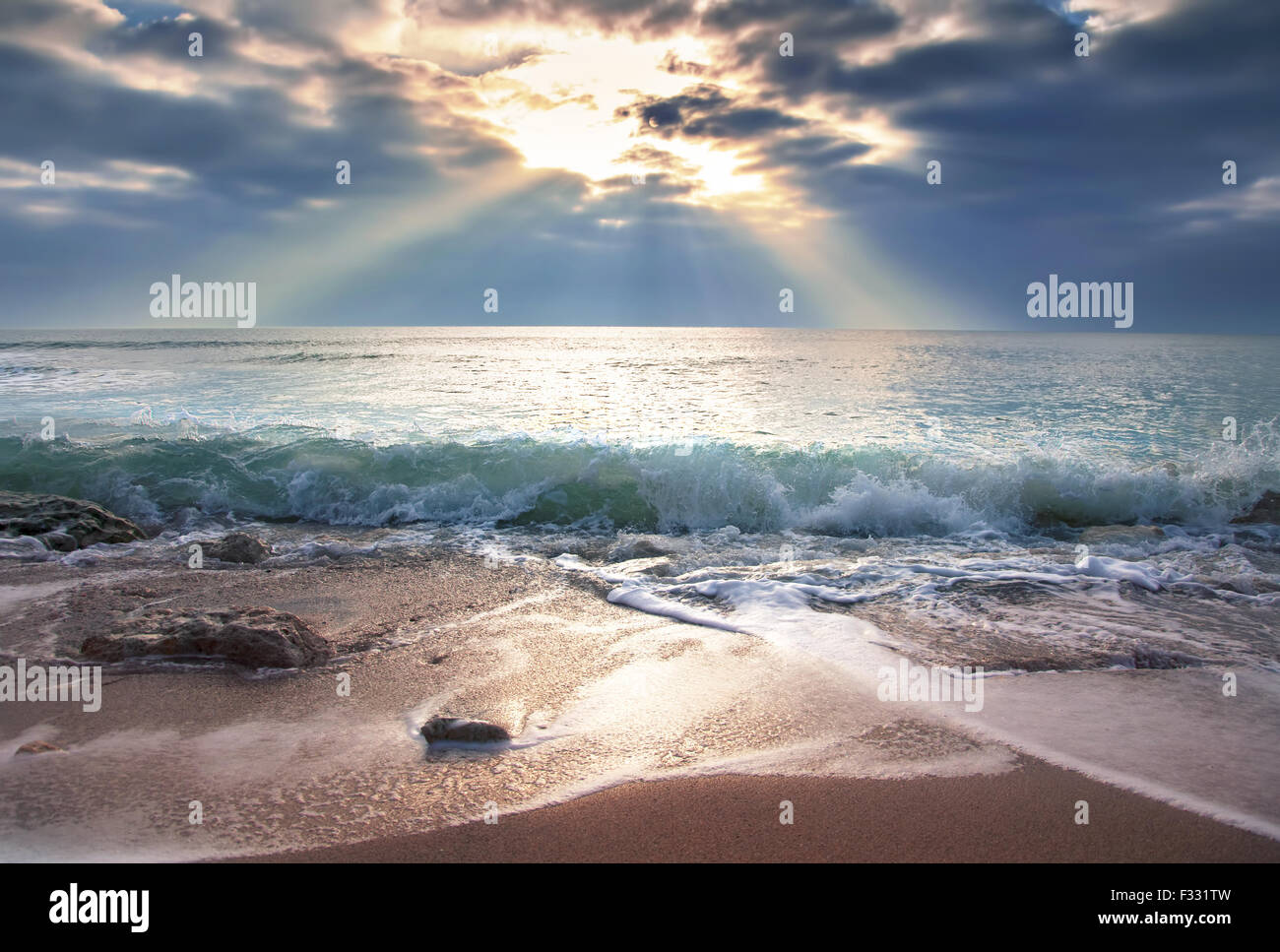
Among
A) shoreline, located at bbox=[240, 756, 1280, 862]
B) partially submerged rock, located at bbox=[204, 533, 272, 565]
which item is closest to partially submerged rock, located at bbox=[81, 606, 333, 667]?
shoreline, located at bbox=[240, 756, 1280, 862]

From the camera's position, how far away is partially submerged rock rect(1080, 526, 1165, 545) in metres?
8.49

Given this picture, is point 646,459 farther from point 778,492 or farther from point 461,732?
point 461,732

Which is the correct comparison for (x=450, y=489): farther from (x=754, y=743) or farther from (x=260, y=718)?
(x=754, y=743)

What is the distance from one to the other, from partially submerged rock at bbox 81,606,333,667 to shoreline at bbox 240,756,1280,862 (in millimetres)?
2097

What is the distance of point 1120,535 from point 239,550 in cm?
995

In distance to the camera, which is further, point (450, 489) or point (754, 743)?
point (450, 489)

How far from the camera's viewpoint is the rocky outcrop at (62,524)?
25.7 feet

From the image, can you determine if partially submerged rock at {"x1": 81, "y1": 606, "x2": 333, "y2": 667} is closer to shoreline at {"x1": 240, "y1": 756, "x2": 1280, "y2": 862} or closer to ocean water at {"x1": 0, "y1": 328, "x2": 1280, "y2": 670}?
shoreline at {"x1": 240, "y1": 756, "x2": 1280, "y2": 862}

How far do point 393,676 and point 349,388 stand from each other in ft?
69.9
